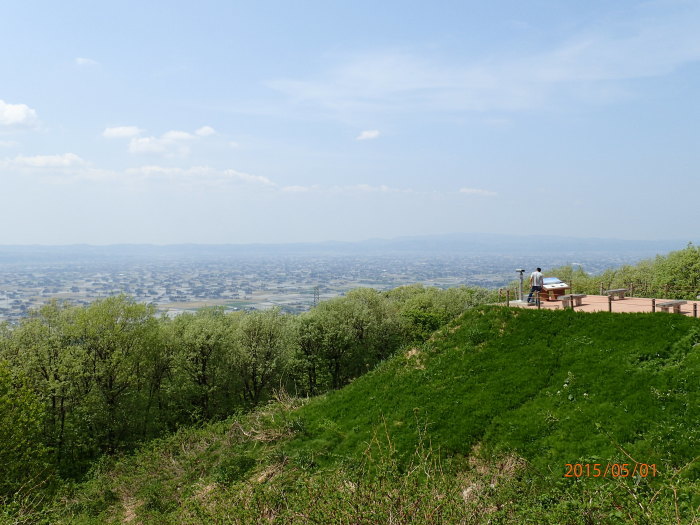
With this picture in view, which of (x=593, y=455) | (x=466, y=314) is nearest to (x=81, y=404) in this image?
(x=466, y=314)

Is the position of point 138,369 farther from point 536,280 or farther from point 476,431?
point 536,280

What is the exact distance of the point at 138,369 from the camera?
4303 centimetres

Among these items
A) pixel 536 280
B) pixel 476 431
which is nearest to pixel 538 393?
pixel 476 431

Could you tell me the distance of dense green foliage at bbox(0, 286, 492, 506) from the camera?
111ft

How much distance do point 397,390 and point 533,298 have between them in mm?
12542

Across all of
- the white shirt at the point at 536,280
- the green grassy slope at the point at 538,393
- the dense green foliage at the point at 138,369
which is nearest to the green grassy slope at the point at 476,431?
the green grassy slope at the point at 538,393

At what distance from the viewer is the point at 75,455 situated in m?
38.2

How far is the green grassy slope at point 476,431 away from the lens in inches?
604

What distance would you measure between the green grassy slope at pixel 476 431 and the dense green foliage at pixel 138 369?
26.7 feet

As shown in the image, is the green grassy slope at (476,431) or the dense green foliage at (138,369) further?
the dense green foliage at (138,369)

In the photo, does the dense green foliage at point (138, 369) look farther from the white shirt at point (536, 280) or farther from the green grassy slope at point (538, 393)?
the white shirt at point (536, 280)

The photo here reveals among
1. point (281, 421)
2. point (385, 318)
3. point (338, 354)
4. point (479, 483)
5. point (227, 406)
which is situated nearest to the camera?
point (479, 483)

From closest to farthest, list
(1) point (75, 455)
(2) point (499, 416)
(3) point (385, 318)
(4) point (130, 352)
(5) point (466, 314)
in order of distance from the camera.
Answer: (2) point (499, 416), (5) point (466, 314), (1) point (75, 455), (4) point (130, 352), (3) point (385, 318)

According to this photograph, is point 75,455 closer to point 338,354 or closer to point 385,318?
point 338,354
